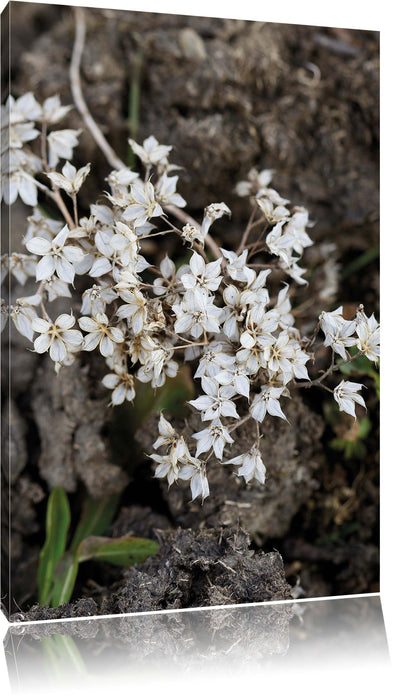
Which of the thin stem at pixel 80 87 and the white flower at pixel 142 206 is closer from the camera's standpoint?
the white flower at pixel 142 206

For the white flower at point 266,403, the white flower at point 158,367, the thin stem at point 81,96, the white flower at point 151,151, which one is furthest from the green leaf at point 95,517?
the white flower at point 151,151

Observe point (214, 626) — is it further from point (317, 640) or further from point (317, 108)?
point (317, 108)

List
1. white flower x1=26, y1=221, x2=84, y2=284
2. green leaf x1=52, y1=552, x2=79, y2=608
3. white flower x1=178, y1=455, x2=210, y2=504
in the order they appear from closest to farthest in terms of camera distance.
A: white flower x1=26, y1=221, x2=84, y2=284, white flower x1=178, y1=455, x2=210, y2=504, green leaf x1=52, y1=552, x2=79, y2=608

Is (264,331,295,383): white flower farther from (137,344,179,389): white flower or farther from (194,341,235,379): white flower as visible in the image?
(137,344,179,389): white flower

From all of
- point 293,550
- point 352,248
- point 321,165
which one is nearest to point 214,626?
point 293,550

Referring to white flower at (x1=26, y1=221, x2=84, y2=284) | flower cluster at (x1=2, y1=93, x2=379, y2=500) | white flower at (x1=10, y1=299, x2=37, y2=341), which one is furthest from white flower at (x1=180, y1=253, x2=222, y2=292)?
white flower at (x1=10, y1=299, x2=37, y2=341)

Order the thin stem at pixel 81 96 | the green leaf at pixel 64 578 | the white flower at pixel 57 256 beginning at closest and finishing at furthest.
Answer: the white flower at pixel 57 256, the green leaf at pixel 64 578, the thin stem at pixel 81 96

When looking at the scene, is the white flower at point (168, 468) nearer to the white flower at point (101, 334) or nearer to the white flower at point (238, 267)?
the white flower at point (101, 334)
